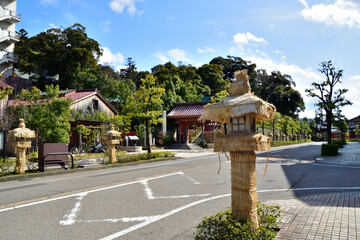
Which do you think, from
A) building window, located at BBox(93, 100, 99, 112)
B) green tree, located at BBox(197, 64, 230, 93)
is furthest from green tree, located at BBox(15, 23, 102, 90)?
green tree, located at BBox(197, 64, 230, 93)

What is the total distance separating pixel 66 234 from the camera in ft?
15.1

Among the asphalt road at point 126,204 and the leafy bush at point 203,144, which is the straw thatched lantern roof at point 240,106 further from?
the leafy bush at point 203,144

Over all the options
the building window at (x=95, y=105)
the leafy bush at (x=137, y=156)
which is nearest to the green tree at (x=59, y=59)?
the building window at (x=95, y=105)

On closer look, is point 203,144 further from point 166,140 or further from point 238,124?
point 238,124

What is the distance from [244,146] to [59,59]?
129ft

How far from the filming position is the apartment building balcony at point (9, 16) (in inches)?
1381

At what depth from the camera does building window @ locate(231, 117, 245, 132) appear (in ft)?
13.3

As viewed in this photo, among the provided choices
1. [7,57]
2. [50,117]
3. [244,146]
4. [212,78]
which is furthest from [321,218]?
[212,78]

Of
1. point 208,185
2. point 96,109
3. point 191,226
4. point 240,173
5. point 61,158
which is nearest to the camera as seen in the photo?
point 240,173

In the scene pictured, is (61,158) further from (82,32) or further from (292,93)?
(292,93)

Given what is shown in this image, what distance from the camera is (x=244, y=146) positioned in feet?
12.3

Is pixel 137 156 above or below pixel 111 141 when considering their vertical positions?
below

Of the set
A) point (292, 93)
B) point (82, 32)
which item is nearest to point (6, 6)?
point (82, 32)

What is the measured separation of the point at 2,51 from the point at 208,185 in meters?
39.1
